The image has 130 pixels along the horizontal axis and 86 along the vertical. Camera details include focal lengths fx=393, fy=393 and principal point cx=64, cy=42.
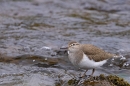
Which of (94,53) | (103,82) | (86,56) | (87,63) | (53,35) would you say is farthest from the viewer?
(53,35)

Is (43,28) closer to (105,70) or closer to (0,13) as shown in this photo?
(0,13)

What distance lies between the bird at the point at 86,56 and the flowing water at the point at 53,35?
542 millimetres

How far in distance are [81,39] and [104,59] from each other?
3435 mm

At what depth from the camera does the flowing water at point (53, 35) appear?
29.9ft

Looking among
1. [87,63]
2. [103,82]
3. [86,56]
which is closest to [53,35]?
[86,56]

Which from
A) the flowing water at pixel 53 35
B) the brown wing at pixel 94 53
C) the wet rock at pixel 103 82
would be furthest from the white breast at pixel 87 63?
the flowing water at pixel 53 35

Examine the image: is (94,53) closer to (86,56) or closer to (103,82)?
(86,56)

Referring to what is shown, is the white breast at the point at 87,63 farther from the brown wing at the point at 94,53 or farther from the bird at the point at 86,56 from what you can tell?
the brown wing at the point at 94,53

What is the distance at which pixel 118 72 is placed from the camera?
9555 millimetres

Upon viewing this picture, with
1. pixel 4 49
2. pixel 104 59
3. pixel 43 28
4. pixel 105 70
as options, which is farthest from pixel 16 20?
pixel 104 59

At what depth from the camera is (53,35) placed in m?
12.0

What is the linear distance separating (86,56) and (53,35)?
438 cm

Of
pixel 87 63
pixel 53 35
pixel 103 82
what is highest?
pixel 87 63

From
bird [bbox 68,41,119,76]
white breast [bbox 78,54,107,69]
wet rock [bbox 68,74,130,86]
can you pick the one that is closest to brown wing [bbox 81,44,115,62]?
bird [bbox 68,41,119,76]
